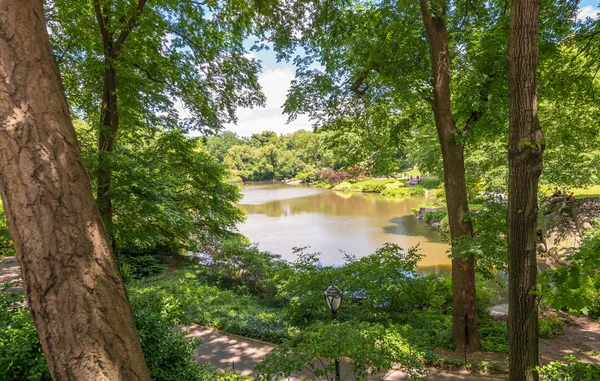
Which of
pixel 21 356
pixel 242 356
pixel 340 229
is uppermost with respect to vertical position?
pixel 21 356

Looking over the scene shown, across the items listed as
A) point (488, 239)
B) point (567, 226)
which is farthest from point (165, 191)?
point (567, 226)

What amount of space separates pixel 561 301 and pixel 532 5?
2157 mm

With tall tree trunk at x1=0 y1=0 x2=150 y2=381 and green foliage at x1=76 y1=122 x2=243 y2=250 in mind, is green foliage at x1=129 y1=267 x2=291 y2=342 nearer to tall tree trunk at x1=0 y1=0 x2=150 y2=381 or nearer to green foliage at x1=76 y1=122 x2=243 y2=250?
green foliage at x1=76 y1=122 x2=243 y2=250

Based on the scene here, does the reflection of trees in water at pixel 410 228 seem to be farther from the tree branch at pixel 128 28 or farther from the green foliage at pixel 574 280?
the tree branch at pixel 128 28

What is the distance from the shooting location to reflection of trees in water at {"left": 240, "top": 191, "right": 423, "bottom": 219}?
2185 centimetres

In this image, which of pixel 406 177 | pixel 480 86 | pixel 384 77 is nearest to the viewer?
pixel 480 86

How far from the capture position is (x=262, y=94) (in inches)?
339

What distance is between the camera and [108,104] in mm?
7527

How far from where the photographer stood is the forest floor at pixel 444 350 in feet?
14.9

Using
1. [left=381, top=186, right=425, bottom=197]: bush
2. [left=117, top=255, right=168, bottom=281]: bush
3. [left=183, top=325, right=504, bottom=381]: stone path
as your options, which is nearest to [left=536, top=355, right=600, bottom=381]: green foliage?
[left=183, top=325, right=504, bottom=381]: stone path

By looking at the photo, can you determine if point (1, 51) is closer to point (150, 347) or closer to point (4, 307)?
point (150, 347)

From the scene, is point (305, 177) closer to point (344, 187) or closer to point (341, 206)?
point (344, 187)

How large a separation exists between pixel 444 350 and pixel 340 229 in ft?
38.0

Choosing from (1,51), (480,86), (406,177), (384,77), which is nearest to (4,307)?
(1,51)
